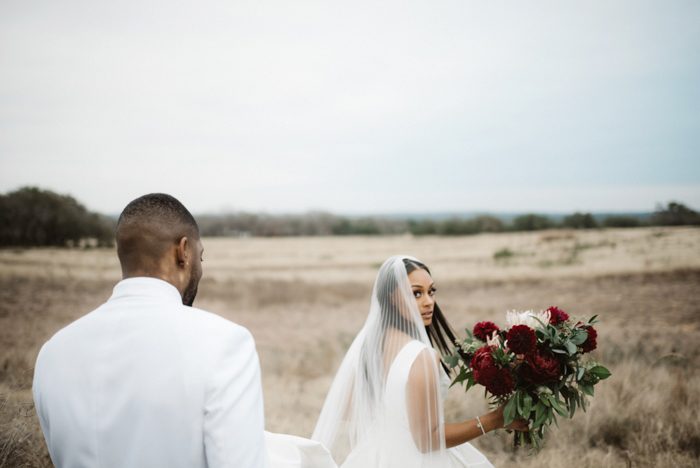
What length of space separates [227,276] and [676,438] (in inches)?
909

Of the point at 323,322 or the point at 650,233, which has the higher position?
the point at 650,233

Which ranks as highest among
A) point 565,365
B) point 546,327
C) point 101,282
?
point 546,327

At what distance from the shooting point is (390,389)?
→ 280cm

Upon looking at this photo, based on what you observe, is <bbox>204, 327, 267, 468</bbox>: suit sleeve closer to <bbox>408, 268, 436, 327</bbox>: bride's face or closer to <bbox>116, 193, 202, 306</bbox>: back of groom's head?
<bbox>116, 193, 202, 306</bbox>: back of groom's head

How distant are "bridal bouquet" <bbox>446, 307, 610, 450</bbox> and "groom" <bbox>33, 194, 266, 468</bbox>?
1.74m

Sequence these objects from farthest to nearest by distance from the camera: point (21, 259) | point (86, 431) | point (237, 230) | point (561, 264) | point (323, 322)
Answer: point (237, 230)
point (561, 264)
point (21, 259)
point (323, 322)
point (86, 431)

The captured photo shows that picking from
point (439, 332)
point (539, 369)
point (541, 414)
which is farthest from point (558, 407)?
point (439, 332)

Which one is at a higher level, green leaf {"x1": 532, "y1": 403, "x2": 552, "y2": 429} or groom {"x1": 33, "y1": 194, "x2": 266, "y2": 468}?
groom {"x1": 33, "y1": 194, "x2": 266, "y2": 468}

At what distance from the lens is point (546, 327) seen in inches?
111

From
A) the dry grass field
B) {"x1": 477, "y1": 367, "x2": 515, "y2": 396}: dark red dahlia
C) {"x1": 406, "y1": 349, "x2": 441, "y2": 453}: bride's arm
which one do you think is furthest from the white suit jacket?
the dry grass field

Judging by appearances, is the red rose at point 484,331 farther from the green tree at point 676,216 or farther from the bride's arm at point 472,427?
the green tree at point 676,216

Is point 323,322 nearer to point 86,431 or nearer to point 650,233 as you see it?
point 86,431

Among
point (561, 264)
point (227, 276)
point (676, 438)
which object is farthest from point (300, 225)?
point (676, 438)

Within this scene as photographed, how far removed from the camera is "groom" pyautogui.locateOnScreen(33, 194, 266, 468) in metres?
1.34
